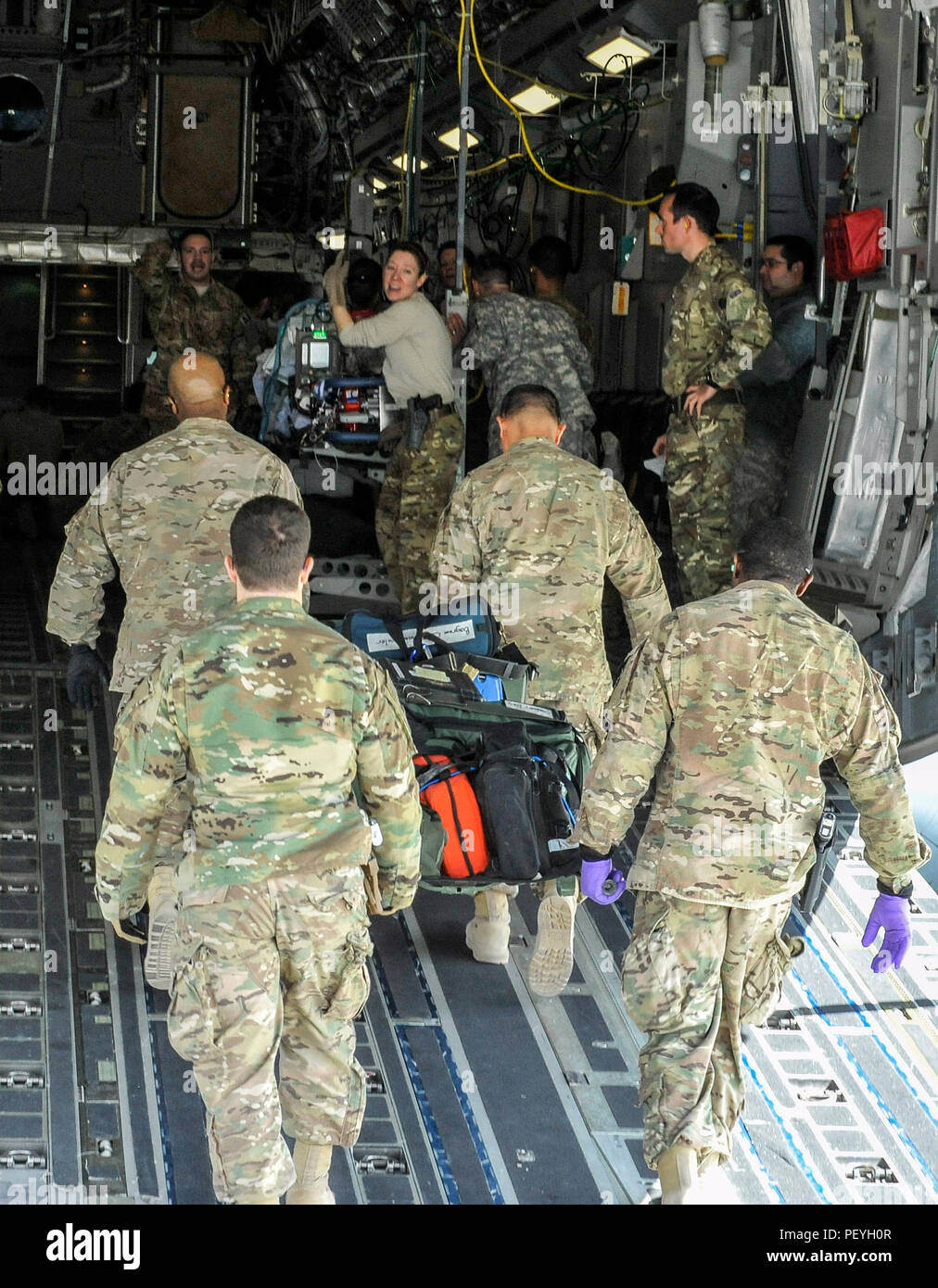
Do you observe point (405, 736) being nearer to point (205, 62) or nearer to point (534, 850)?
point (534, 850)

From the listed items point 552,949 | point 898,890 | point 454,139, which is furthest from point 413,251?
point 454,139

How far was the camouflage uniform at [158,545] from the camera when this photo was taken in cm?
487

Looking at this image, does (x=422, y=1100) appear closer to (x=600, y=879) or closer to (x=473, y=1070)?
(x=473, y=1070)

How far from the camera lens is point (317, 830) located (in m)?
3.51

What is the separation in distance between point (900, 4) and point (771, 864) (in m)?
3.47

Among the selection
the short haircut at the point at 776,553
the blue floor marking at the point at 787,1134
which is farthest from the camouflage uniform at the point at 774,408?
the short haircut at the point at 776,553

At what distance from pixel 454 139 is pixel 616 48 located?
364cm

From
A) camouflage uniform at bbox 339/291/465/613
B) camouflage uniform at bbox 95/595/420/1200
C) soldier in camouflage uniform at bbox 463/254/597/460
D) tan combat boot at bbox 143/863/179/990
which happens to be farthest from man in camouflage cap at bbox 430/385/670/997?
soldier in camouflage uniform at bbox 463/254/597/460

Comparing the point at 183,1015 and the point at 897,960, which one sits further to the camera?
the point at 897,960

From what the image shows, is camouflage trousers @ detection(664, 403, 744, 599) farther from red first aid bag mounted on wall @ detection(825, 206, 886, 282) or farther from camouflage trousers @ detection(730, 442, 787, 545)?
red first aid bag mounted on wall @ detection(825, 206, 886, 282)

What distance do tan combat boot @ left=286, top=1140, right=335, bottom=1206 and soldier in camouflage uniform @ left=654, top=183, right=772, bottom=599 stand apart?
3727mm

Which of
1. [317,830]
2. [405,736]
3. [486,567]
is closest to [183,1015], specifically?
[317,830]

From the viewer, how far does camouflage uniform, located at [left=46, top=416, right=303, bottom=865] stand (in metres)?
4.87

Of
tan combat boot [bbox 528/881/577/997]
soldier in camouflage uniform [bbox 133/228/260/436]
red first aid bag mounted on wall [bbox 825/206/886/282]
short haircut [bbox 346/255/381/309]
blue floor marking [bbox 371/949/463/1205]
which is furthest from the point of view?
soldier in camouflage uniform [bbox 133/228/260/436]
